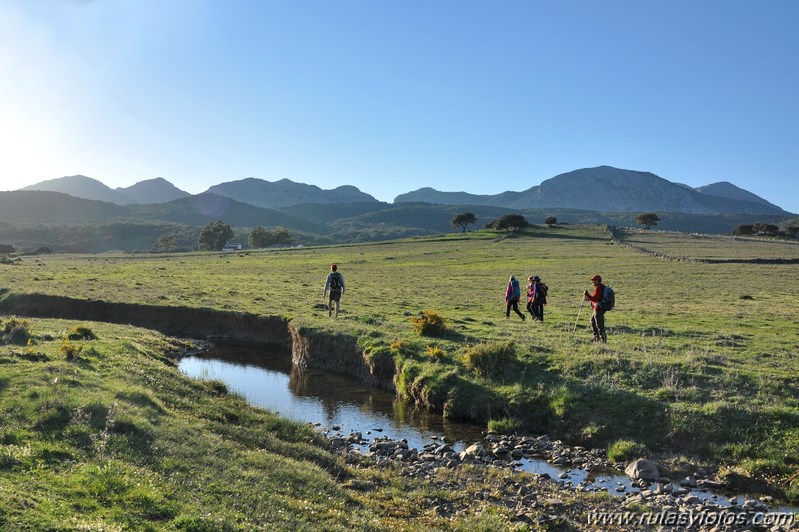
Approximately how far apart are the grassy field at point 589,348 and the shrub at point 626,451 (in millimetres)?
536

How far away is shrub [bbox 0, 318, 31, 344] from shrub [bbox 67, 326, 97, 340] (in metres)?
1.58

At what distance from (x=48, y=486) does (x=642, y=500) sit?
A: 41.4 ft

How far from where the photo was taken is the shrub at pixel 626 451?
14.9 meters

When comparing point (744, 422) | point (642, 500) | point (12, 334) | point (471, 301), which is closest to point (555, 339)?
point (744, 422)

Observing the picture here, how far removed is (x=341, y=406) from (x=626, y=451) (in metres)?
10.9

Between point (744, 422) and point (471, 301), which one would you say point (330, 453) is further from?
point (471, 301)

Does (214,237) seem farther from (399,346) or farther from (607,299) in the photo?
(607,299)

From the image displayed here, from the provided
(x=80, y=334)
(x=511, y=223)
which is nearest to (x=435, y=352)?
(x=80, y=334)

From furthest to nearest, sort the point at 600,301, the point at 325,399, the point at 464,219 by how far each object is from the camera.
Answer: the point at 464,219
the point at 600,301
the point at 325,399

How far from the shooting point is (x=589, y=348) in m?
21.9

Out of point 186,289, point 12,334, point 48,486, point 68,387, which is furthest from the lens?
point 186,289

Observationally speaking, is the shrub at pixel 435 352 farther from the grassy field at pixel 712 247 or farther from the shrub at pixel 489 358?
the grassy field at pixel 712 247

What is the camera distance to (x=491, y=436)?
16.8 meters

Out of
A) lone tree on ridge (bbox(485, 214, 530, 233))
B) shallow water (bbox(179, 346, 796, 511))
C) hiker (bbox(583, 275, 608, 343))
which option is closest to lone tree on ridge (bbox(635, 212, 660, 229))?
lone tree on ridge (bbox(485, 214, 530, 233))
